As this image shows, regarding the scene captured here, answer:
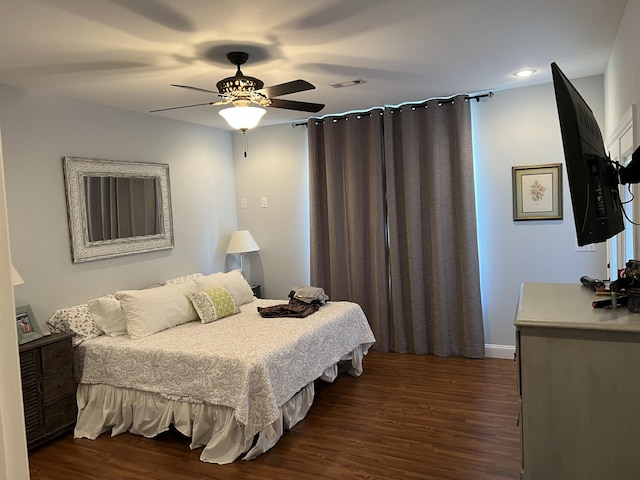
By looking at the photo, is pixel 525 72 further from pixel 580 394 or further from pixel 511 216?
pixel 580 394

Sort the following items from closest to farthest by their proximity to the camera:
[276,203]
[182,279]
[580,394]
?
1. [580,394]
2. [182,279]
3. [276,203]

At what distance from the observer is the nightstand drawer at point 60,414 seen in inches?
128

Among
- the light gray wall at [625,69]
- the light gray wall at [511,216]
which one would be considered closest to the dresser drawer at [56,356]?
the light gray wall at [511,216]

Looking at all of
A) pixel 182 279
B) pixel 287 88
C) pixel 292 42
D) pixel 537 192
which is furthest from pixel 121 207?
pixel 537 192

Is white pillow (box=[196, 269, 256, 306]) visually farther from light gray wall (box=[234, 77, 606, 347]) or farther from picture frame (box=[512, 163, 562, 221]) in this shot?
picture frame (box=[512, 163, 562, 221])

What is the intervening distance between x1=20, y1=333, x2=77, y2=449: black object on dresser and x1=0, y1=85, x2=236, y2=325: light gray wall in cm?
40

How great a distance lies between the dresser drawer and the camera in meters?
3.24

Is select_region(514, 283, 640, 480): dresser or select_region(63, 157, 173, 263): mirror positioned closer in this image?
select_region(514, 283, 640, 480): dresser

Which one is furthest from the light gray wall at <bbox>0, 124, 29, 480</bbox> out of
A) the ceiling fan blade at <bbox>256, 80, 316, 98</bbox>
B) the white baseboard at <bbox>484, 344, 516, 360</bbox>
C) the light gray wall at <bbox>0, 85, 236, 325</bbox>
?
the white baseboard at <bbox>484, 344, 516, 360</bbox>

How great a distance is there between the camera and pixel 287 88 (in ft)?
9.23

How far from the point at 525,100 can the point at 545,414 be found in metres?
3.49

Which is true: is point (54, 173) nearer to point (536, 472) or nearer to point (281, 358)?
point (281, 358)

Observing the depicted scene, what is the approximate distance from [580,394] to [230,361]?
2029mm

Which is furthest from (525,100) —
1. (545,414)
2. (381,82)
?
(545,414)
